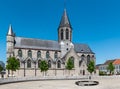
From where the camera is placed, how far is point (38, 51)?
8756 cm

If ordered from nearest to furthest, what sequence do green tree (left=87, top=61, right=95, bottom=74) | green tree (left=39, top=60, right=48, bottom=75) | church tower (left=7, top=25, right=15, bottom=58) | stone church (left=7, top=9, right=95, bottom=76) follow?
1. green tree (left=39, top=60, right=48, bottom=75)
2. church tower (left=7, top=25, right=15, bottom=58)
3. stone church (left=7, top=9, right=95, bottom=76)
4. green tree (left=87, top=61, right=95, bottom=74)

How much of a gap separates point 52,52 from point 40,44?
20.7 feet

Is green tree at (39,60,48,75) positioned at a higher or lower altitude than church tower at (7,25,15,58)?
lower

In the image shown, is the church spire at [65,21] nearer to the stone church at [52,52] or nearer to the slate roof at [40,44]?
the stone church at [52,52]

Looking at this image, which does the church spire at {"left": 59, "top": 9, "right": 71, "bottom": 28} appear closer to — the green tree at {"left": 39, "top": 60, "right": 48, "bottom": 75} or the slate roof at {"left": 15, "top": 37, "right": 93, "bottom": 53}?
the slate roof at {"left": 15, "top": 37, "right": 93, "bottom": 53}

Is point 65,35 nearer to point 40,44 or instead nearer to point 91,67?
point 40,44

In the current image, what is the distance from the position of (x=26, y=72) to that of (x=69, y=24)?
100.0 ft

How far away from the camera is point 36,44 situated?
8888 centimetres

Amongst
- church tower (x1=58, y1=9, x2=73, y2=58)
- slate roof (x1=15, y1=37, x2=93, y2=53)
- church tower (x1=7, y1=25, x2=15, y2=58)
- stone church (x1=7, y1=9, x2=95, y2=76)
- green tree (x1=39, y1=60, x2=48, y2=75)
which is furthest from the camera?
church tower (x1=58, y1=9, x2=73, y2=58)

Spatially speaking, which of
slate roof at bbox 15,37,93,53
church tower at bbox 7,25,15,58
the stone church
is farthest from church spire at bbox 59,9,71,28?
church tower at bbox 7,25,15,58

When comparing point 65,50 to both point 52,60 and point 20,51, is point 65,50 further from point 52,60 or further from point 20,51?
point 20,51

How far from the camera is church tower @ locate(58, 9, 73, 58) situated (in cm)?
9275

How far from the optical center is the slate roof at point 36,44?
85169 millimetres

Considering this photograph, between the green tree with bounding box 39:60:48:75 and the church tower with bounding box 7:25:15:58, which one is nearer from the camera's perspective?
the green tree with bounding box 39:60:48:75
